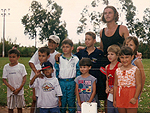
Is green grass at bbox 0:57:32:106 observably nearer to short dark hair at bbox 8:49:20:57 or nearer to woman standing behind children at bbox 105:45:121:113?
short dark hair at bbox 8:49:20:57

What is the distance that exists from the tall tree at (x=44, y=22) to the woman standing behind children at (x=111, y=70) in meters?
0.63

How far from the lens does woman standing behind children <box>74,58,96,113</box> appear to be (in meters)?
2.68

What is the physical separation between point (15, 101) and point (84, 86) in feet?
3.19

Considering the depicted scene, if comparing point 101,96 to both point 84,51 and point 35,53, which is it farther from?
point 35,53

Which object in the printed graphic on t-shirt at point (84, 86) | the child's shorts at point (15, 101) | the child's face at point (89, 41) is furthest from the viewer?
the child's shorts at point (15, 101)

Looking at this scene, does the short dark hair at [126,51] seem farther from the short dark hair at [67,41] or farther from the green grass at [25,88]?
the green grass at [25,88]

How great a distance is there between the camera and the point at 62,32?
2.81 meters

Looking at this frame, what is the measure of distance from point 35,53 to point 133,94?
130 centimetres

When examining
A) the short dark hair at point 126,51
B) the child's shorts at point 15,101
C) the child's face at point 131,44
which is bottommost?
the child's shorts at point 15,101

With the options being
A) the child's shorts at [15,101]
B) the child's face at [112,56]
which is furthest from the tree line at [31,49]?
the child's shorts at [15,101]

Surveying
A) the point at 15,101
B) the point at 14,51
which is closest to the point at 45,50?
the point at 14,51

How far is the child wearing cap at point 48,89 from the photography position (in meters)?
2.72

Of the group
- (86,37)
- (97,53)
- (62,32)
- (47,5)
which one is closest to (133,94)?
(97,53)

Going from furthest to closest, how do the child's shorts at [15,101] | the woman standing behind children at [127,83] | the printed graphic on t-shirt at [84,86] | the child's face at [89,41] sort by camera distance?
1. the child's shorts at [15,101]
2. the child's face at [89,41]
3. the printed graphic on t-shirt at [84,86]
4. the woman standing behind children at [127,83]
